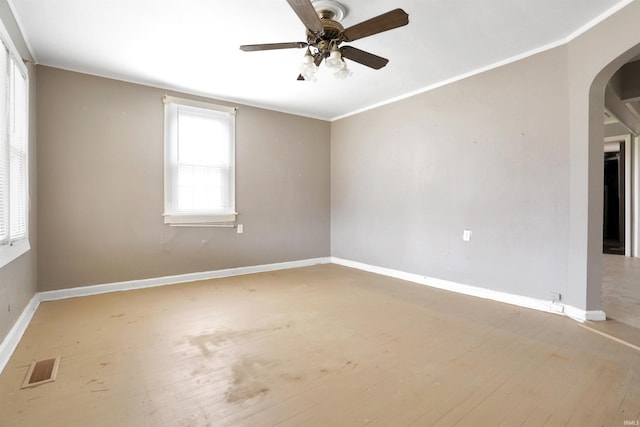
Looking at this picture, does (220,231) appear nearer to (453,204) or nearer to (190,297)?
(190,297)

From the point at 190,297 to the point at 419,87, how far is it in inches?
155

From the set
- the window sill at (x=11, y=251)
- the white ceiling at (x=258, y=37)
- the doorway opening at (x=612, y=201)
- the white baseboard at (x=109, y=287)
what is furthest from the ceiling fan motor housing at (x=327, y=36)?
the doorway opening at (x=612, y=201)

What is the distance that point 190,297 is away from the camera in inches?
140

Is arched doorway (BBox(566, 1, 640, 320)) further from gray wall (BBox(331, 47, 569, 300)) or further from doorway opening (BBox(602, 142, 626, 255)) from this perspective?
doorway opening (BBox(602, 142, 626, 255))

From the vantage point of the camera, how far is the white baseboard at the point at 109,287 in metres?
2.23

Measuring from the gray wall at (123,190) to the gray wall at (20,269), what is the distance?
0.70 feet

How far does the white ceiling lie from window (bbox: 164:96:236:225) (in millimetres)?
406

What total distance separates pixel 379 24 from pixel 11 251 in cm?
310

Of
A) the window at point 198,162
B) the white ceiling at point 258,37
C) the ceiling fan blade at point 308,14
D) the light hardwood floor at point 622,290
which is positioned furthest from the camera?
the window at point 198,162

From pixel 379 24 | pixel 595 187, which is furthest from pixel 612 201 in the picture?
pixel 379 24

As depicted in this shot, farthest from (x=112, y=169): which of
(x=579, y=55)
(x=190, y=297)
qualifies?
(x=579, y=55)

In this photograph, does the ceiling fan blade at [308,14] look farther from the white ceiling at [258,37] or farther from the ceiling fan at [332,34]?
the white ceiling at [258,37]

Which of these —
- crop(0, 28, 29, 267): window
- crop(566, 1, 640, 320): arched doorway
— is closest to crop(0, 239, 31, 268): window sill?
crop(0, 28, 29, 267): window

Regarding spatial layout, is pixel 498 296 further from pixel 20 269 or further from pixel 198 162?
pixel 20 269
